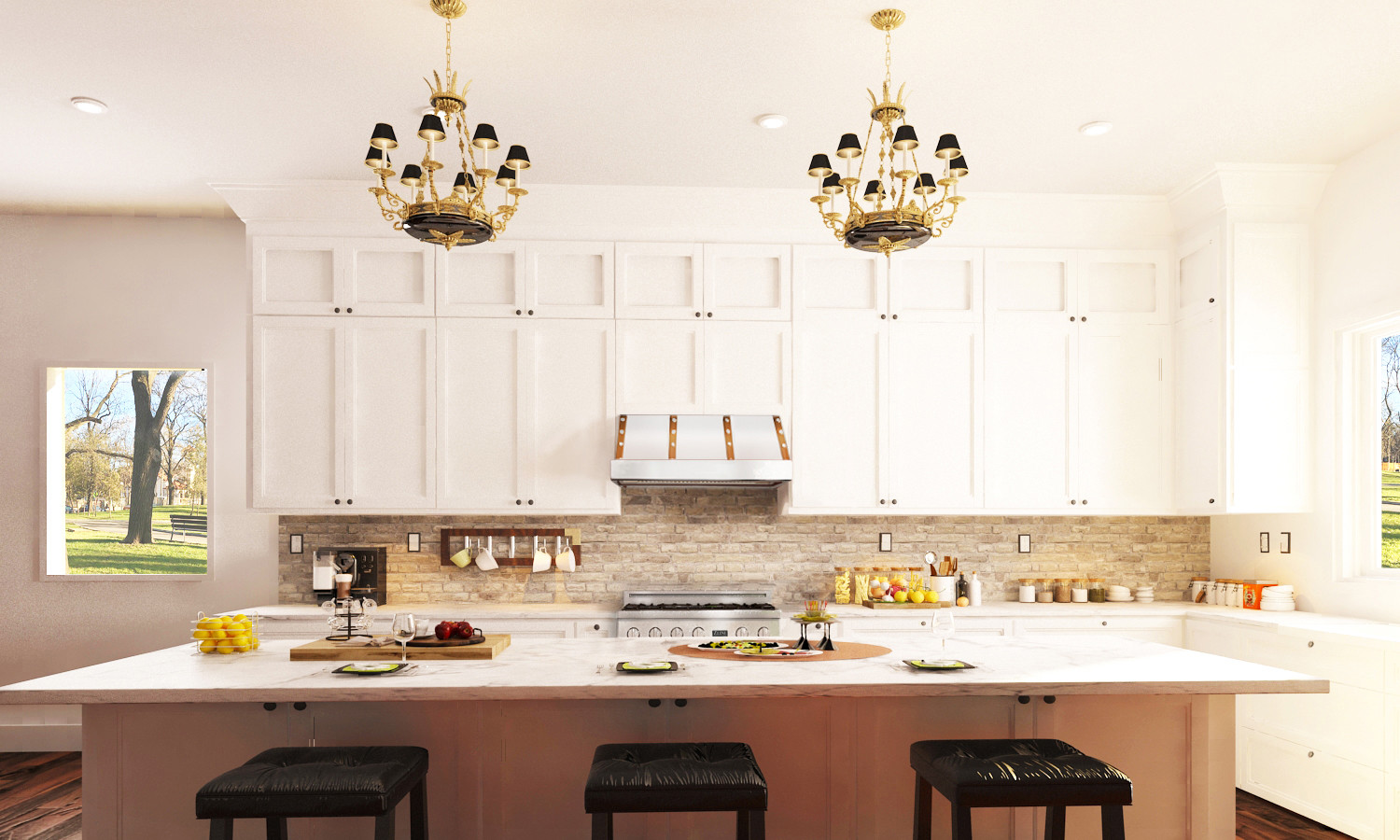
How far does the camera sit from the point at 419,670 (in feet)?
8.93

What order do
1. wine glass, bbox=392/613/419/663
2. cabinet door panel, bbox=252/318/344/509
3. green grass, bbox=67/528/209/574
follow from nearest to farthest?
wine glass, bbox=392/613/419/663, cabinet door panel, bbox=252/318/344/509, green grass, bbox=67/528/209/574

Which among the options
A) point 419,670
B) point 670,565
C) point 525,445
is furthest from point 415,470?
point 419,670

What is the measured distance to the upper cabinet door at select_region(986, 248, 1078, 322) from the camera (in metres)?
4.89

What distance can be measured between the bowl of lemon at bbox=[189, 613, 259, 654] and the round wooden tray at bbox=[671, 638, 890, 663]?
1450mm

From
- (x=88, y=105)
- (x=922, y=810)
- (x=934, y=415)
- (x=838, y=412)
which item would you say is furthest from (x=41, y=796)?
(x=934, y=415)

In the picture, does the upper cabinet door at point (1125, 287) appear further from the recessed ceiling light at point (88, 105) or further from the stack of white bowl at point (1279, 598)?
the recessed ceiling light at point (88, 105)

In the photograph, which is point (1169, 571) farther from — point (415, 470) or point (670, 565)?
point (415, 470)

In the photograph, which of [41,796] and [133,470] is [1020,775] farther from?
[133,470]

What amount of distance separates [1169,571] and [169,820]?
5027mm

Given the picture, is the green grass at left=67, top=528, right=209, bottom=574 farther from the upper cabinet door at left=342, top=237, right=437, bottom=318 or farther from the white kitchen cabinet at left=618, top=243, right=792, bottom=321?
the white kitchen cabinet at left=618, top=243, right=792, bottom=321

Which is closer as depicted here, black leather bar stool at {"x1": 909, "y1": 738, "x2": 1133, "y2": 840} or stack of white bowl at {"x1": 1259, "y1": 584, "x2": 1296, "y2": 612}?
black leather bar stool at {"x1": 909, "y1": 738, "x2": 1133, "y2": 840}

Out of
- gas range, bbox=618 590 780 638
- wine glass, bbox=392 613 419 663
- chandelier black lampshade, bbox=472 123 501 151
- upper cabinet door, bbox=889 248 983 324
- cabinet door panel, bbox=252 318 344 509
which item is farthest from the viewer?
upper cabinet door, bbox=889 248 983 324

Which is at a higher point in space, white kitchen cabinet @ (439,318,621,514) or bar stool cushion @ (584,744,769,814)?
white kitchen cabinet @ (439,318,621,514)

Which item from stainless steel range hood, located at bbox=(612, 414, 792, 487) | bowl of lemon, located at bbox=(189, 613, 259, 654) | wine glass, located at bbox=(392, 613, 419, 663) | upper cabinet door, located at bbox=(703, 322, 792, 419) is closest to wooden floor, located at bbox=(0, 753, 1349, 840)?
bowl of lemon, located at bbox=(189, 613, 259, 654)
